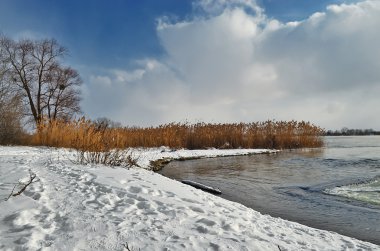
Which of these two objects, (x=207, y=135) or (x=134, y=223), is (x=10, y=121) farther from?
(x=134, y=223)

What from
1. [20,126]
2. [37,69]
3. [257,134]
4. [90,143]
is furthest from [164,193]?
[37,69]

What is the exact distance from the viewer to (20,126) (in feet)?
68.6

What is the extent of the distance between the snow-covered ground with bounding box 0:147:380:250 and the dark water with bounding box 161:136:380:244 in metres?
1.41

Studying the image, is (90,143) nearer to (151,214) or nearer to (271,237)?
(151,214)

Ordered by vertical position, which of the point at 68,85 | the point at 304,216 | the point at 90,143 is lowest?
the point at 304,216

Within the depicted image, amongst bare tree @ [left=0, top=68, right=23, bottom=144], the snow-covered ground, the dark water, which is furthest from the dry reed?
the snow-covered ground

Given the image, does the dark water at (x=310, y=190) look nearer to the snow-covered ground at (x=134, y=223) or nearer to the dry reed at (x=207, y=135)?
the snow-covered ground at (x=134, y=223)

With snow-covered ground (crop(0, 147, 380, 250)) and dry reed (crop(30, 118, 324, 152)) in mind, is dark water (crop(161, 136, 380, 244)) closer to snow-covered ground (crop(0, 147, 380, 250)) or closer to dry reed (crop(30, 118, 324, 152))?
snow-covered ground (crop(0, 147, 380, 250))

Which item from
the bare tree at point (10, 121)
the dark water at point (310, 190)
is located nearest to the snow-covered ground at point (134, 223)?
the dark water at point (310, 190)

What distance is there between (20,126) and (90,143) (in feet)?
38.9

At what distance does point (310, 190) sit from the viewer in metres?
9.40

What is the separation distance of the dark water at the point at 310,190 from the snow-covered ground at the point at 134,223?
1411 millimetres

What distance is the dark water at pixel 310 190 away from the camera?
6.36 meters

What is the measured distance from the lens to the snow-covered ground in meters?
3.84
